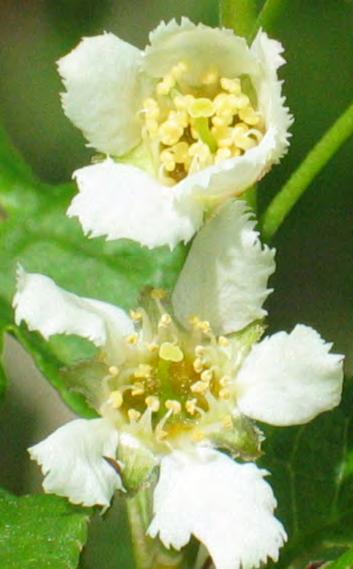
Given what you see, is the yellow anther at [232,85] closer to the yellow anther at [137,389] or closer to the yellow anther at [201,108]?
the yellow anther at [201,108]

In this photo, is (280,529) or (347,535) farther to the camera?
(347,535)

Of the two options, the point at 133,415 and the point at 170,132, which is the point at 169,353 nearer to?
the point at 133,415

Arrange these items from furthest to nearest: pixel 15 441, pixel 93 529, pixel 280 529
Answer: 1. pixel 15 441
2. pixel 93 529
3. pixel 280 529

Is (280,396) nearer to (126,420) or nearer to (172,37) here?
(126,420)

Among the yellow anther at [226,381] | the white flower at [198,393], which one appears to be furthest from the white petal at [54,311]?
the yellow anther at [226,381]

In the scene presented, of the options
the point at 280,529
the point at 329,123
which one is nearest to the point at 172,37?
the point at 280,529

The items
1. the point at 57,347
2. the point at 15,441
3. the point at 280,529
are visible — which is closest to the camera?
the point at 280,529

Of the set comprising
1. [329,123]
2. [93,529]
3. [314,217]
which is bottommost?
[93,529]

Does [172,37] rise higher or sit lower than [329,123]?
higher
